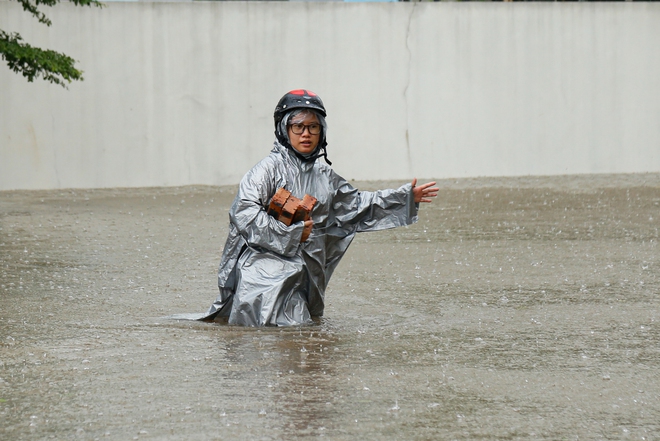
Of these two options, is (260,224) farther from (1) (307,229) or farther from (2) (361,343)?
(2) (361,343)

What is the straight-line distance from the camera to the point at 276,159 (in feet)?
17.9

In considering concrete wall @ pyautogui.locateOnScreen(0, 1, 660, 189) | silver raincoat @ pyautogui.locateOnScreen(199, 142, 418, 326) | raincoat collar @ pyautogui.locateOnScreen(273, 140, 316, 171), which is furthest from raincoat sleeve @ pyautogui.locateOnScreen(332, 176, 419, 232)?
concrete wall @ pyautogui.locateOnScreen(0, 1, 660, 189)

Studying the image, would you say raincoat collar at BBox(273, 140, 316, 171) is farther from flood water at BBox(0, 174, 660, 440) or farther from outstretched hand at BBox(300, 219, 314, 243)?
flood water at BBox(0, 174, 660, 440)

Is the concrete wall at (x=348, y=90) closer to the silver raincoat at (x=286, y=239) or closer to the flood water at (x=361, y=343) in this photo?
the flood water at (x=361, y=343)

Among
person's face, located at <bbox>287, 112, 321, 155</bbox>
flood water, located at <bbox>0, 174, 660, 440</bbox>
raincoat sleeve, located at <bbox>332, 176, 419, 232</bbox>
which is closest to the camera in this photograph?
flood water, located at <bbox>0, 174, 660, 440</bbox>

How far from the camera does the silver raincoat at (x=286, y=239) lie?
5.20 m

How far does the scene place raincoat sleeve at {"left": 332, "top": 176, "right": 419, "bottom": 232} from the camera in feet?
18.7

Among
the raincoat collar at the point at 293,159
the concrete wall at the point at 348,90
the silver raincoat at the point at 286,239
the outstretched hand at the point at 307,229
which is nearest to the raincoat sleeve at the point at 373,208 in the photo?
the silver raincoat at the point at 286,239

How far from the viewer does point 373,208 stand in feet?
19.0

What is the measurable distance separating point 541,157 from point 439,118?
67.6 inches

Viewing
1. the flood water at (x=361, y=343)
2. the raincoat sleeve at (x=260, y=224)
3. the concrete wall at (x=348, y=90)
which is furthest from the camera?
the concrete wall at (x=348, y=90)

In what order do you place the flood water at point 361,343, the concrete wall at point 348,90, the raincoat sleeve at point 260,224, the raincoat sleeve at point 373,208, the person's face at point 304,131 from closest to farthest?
the flood water at point 361,343 < the raincoat sleeve at point 260,224 < the person's face at point 304,131 < the raincoat sleeve at point 373,208 < the concrete wall at point 348,90

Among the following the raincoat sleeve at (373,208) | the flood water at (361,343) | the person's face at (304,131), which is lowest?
the flood water at (361,343)

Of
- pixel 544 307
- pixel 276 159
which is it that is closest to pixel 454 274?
pixel 544 307
